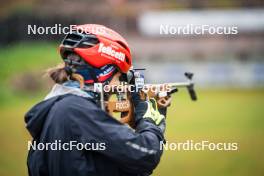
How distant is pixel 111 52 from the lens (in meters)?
3.35

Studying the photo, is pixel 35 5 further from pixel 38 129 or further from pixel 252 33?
pixel 38 129

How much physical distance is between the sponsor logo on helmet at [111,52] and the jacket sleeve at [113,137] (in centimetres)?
29

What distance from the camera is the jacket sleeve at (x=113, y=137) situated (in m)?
3.15

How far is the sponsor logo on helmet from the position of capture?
332 cm

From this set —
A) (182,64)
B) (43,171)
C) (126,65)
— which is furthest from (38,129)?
(182,64)

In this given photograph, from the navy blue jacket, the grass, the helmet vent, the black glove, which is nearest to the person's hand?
the black glove

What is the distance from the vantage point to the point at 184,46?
1711 centimetres

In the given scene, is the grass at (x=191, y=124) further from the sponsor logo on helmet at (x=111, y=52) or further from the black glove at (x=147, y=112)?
the sponsor logo on helmet at (x=111, y=52)

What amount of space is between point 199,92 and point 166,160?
21.2 ft

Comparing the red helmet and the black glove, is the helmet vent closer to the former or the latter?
the red helmet

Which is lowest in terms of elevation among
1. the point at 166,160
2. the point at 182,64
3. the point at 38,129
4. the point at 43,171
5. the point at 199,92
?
the point at 43,171

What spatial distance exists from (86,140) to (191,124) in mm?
8558

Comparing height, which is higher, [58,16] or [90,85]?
[58,16]

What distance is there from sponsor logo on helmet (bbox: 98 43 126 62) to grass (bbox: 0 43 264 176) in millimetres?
4298
